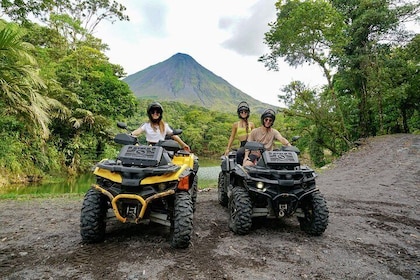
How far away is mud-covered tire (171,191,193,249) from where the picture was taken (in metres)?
3.22

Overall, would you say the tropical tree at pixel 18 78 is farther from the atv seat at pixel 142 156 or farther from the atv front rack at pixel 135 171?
the atv front rack at pixel 135 171

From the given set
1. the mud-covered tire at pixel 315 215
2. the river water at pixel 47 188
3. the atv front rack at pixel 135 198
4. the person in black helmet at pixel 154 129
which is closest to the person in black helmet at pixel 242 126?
the person in black helmet at pixel 154 129

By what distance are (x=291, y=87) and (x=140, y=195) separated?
15.7m

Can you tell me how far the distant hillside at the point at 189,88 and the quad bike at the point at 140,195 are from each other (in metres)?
148

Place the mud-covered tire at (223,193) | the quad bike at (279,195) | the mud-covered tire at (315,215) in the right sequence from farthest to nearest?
1. the mud-covered tire at (223,193)
2. the mud-covered tire at (315,215)
3. the quad bike at (279,195)

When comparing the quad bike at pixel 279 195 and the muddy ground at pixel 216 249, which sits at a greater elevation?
the quad bike at pixel 279 195

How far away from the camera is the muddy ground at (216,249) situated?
9.14ft

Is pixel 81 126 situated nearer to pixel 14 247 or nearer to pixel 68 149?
pixel 68 149

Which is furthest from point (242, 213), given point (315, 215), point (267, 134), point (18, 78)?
point (18, 78)

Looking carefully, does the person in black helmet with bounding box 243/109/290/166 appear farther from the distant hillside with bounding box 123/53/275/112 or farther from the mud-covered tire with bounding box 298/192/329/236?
the distant hillside with bounding box 123/53/275/112

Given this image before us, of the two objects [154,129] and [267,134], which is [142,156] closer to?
[154,129]

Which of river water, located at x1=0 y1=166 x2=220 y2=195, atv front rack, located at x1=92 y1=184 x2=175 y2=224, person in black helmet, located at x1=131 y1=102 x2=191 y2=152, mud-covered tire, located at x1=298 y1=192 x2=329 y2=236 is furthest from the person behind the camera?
river water, located at x1=0 y1=166 x2=220 y2=195

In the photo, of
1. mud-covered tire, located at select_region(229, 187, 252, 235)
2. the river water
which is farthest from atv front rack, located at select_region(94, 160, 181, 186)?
the river water

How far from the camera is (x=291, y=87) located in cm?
1736
